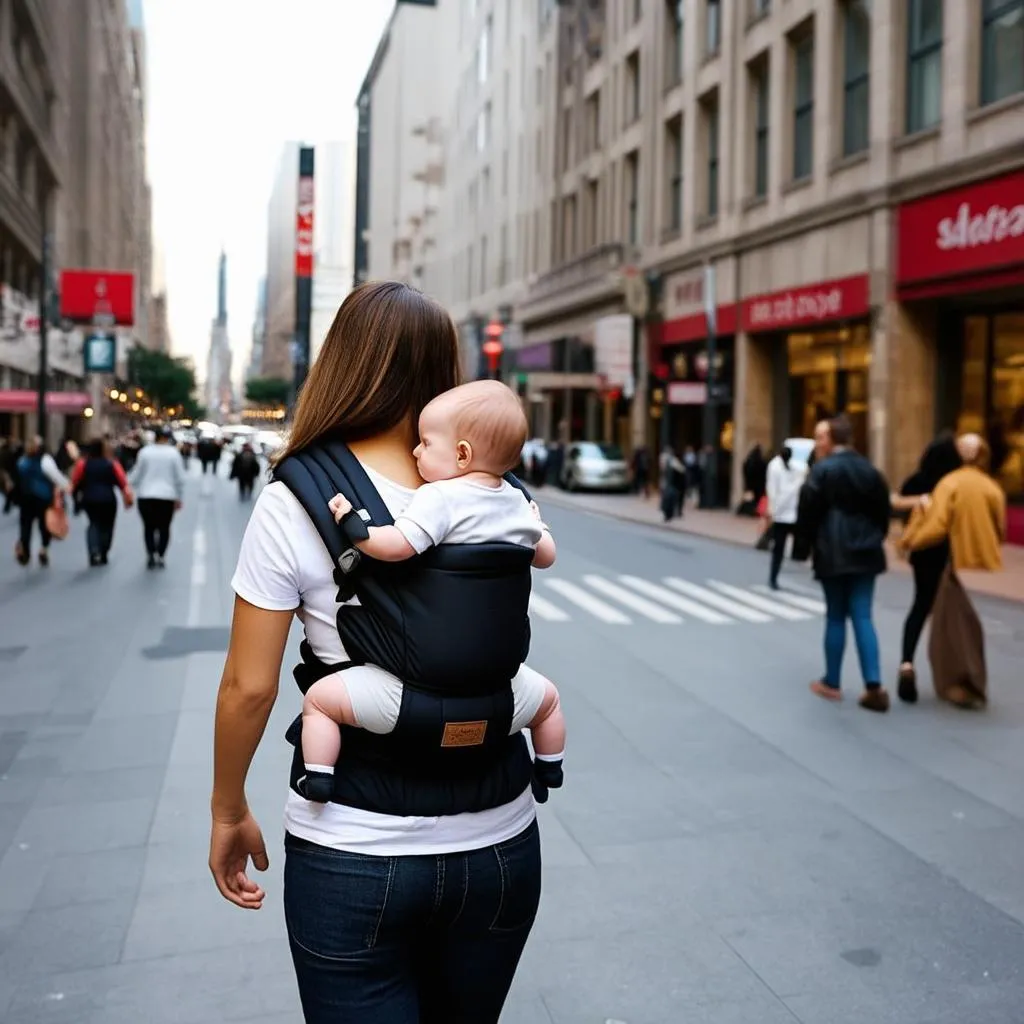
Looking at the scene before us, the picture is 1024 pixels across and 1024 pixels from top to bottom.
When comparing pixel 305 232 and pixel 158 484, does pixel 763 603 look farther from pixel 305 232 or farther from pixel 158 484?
pixel 305 232

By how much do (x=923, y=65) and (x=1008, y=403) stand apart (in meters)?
6.92

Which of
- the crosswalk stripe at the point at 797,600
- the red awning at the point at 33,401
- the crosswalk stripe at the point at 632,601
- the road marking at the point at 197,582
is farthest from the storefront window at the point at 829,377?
the red awning at the point at 33,401

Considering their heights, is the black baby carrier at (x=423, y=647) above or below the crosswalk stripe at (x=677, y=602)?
above

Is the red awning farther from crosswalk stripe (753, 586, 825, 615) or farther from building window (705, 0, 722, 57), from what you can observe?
crosswalk stripe (753, 586, 825, 615)

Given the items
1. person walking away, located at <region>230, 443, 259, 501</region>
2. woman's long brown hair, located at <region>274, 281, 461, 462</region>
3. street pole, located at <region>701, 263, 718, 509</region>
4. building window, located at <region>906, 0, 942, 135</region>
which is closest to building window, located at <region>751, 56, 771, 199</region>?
street pole, located at <region>701, 263, 718, 509</region>

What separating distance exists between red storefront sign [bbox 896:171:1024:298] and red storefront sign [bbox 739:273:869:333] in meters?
1.50

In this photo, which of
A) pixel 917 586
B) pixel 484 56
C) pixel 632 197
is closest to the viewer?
pixel 917 586

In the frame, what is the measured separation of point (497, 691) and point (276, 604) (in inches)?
15.8

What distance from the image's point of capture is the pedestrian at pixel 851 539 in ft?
25.8

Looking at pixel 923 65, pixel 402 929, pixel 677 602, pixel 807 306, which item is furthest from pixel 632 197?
pixel 402 929

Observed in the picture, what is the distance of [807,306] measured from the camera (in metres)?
27.3

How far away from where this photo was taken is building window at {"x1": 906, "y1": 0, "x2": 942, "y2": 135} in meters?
22.7

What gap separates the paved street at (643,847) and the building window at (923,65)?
1589cm

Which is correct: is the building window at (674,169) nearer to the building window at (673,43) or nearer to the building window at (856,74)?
the building window at (673,43)
